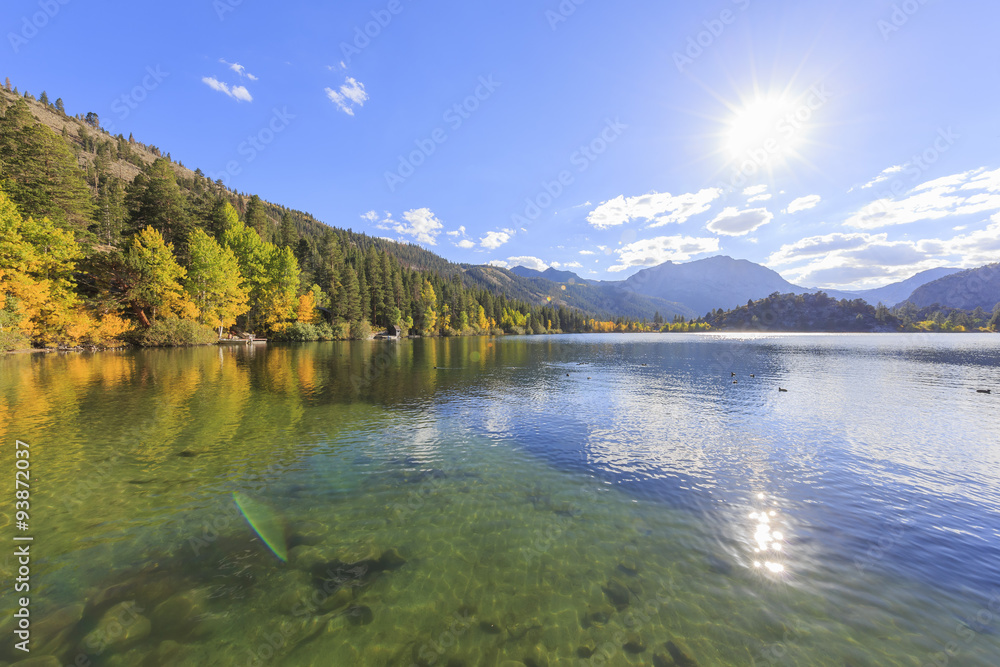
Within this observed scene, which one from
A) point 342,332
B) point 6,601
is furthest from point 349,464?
point 342,332

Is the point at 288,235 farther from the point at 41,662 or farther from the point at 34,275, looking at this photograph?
the point at 41,662

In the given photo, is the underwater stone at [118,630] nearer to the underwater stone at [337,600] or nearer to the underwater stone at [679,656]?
the underwater stone at [337,600]

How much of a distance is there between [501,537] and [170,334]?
247 ft

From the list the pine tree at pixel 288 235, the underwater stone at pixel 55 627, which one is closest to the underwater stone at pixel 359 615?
the underwater stone at pixel 55 627

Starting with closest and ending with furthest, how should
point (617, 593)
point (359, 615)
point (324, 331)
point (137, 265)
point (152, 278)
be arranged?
point (359, 615) < point (617, 593) < point (137, 265) < point (152, 278) < point (324, 331)

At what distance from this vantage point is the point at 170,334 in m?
59.2

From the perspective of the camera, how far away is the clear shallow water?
6.57m

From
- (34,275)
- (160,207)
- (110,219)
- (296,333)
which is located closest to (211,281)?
(160,207)

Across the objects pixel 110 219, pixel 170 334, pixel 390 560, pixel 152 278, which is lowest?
pixel 390 560

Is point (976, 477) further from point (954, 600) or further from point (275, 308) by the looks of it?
point (275, 308)

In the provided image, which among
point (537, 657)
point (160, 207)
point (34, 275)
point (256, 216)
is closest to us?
point (537, 657)

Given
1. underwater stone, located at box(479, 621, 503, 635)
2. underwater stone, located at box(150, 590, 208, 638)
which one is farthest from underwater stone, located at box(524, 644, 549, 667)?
underwater stone, located at box(150, 590, 208, 638)

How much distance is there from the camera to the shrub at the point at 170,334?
57.9 m

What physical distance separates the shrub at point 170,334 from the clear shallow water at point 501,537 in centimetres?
4295
